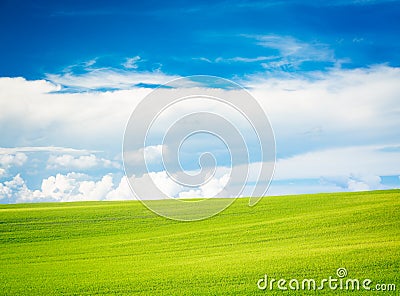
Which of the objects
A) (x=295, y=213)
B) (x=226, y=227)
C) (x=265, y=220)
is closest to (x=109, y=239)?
(x=226, y=227)

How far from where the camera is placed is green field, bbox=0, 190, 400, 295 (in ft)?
56.5

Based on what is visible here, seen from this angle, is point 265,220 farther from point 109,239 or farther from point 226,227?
point 109,239

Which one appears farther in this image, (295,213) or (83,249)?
(295,213)

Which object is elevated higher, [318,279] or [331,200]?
[331,200]

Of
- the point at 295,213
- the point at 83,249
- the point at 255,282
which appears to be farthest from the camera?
the point at 295,213

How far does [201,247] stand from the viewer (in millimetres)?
24625

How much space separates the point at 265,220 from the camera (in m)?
29.8

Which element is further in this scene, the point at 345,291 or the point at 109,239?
the point at 109,239

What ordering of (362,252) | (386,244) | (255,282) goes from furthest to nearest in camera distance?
(386,244) → (362,252) → (255,282)

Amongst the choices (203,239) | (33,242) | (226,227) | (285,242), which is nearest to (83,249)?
(33,242)

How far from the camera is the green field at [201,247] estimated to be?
1723 centimetres

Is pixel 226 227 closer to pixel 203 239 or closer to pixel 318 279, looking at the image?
pixel 203 239

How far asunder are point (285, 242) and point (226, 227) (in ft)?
18.1

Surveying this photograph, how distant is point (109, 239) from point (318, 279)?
1538 cm
